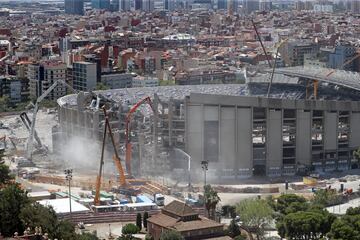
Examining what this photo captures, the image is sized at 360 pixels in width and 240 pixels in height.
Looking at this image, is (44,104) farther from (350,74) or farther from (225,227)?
(225,227)

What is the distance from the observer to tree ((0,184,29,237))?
21.8 metres

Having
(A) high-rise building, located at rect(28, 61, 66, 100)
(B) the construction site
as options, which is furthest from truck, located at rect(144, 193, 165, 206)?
(A) high-rise building, located at rect(28, 61, 66, 100)

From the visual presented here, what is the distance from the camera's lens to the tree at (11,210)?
21797 millimetres

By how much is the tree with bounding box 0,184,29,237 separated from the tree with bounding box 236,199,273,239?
656cm

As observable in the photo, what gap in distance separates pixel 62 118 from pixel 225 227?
17.1m

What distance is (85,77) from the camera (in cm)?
5684

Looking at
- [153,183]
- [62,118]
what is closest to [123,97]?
[62,118]

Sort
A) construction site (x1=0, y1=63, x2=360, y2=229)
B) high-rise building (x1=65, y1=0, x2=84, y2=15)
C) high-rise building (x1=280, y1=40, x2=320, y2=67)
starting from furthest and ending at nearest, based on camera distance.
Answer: high-rise building (x1=65, y1=0, x2=84, y2=15)
high-rise building (x1=280, y1=40, x2=320, y2=67)
construction site (x1=0, y1=63, x2=360, y2=229)

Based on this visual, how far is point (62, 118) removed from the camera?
40.8 metres

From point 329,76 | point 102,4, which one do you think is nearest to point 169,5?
point 102,4

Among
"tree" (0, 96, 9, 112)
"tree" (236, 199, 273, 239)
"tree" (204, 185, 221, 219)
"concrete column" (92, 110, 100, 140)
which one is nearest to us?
"tree" (236, 199, 273, 239)

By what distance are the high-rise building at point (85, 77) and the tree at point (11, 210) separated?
33.4 meters

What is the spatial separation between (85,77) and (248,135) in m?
24.4

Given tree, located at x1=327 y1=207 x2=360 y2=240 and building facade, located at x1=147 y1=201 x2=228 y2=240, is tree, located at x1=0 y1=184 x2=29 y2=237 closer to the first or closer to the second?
Result: building facade, located at x1=147 y1=201 x2=228 y2=240
